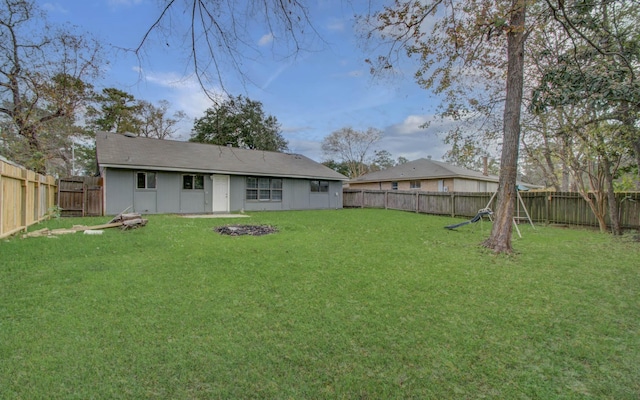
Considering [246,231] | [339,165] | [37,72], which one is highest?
[37,72]

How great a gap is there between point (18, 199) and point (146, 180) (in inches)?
239

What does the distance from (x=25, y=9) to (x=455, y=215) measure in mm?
20148

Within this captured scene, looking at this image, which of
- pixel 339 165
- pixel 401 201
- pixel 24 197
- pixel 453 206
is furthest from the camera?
pixel 339 165

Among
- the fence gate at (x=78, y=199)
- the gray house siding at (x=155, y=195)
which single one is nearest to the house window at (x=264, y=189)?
the gray house siding at (x=155, y=195)

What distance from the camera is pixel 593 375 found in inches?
84.7

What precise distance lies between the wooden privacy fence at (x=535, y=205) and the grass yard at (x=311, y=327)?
6.28 metres

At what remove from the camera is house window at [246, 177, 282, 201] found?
16062 millimetres

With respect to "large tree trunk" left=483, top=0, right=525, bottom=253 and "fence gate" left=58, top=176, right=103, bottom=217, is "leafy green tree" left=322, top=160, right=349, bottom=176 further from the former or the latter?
"large tree trunk" left=483, top=0, right=525, bottom=253

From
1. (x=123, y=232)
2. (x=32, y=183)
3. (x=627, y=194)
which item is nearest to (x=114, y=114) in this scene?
(x=32, y=183)

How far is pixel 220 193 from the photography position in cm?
1506

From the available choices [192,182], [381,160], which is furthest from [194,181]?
[381,160]

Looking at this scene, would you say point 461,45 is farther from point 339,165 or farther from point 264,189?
point 339,165

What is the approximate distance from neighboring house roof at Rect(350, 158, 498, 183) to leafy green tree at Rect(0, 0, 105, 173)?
745 inches

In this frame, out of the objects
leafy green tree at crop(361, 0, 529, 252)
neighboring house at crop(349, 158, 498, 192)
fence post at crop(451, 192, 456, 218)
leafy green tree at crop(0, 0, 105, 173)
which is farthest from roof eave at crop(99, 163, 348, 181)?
leafy green tree at crop(361, 0, 529, 252)
